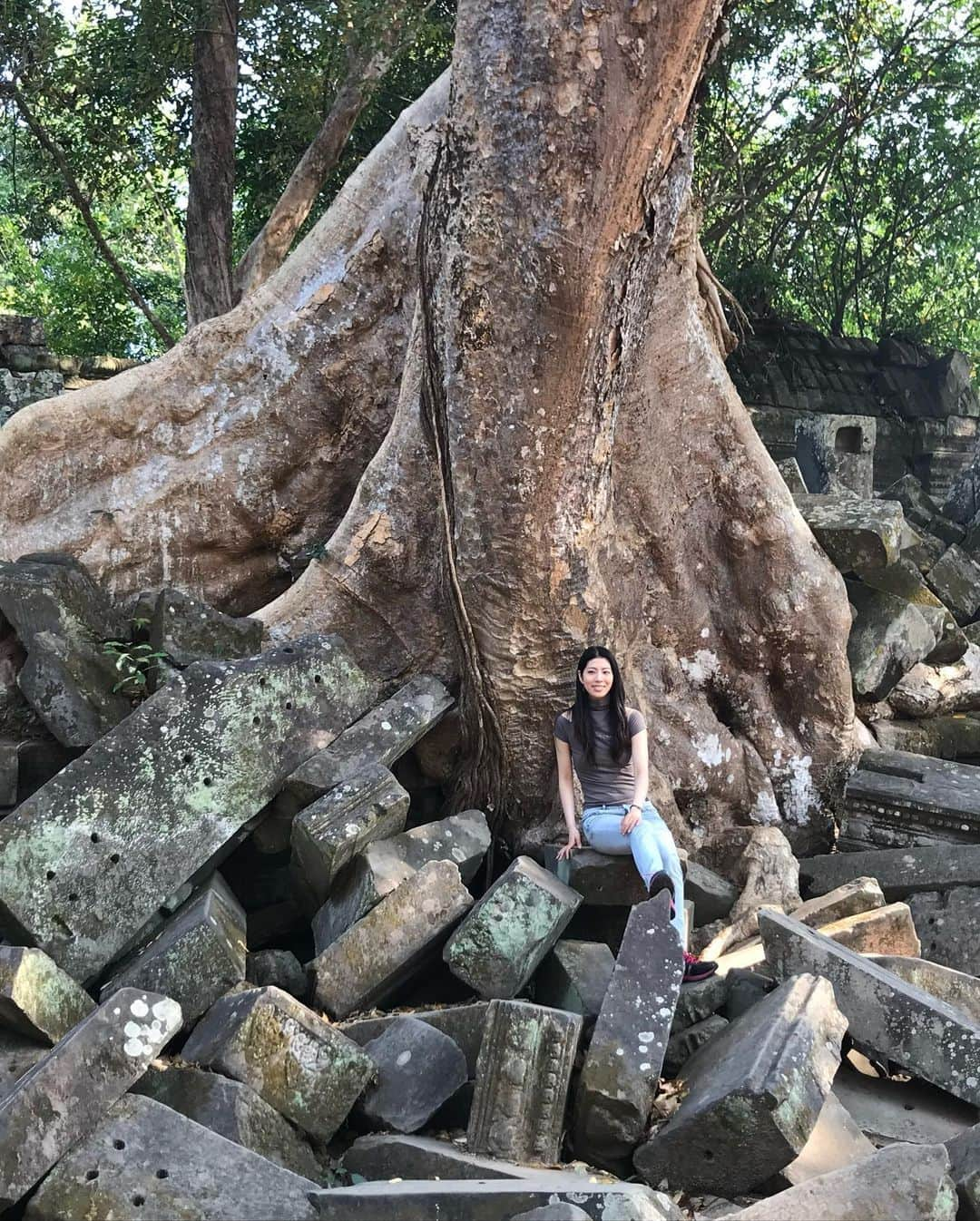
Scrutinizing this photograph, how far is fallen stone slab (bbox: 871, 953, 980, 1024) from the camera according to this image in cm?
359

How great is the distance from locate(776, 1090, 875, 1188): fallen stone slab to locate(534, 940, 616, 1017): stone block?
61 centimetres

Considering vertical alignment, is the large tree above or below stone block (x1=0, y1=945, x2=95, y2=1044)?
above

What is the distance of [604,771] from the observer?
13.4 ft

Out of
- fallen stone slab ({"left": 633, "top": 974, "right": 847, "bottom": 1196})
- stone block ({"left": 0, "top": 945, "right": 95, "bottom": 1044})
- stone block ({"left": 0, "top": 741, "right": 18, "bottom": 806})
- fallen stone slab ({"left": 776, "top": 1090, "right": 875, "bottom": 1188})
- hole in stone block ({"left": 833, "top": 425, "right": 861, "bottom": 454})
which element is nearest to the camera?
fallen stone slab ({"left": 633, "top": 974, "right": 847, "bottom": 1196})

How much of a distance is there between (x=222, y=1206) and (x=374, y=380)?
359 cm

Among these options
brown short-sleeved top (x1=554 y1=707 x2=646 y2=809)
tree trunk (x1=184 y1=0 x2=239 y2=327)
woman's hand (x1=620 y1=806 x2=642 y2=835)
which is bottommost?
woman's hand (x1=620 y1=806 x2=642 y2=835)

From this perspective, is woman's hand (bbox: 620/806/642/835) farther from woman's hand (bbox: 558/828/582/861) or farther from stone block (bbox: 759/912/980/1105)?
stone block (bbox: 759/912/980/1105)

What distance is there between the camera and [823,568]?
539cm

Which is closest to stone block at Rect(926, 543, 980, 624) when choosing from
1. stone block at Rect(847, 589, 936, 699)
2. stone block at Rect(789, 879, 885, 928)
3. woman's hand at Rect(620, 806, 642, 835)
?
stone block at Rect(847, 589, 936, 699)

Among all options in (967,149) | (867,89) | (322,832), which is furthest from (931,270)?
(322,832)

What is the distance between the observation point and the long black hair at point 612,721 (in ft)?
13.3

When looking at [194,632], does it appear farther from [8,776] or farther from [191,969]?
[191,969]

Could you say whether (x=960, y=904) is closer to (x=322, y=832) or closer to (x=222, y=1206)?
(x=322, y=832)

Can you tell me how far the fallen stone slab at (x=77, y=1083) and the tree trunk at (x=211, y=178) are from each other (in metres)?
6.34
